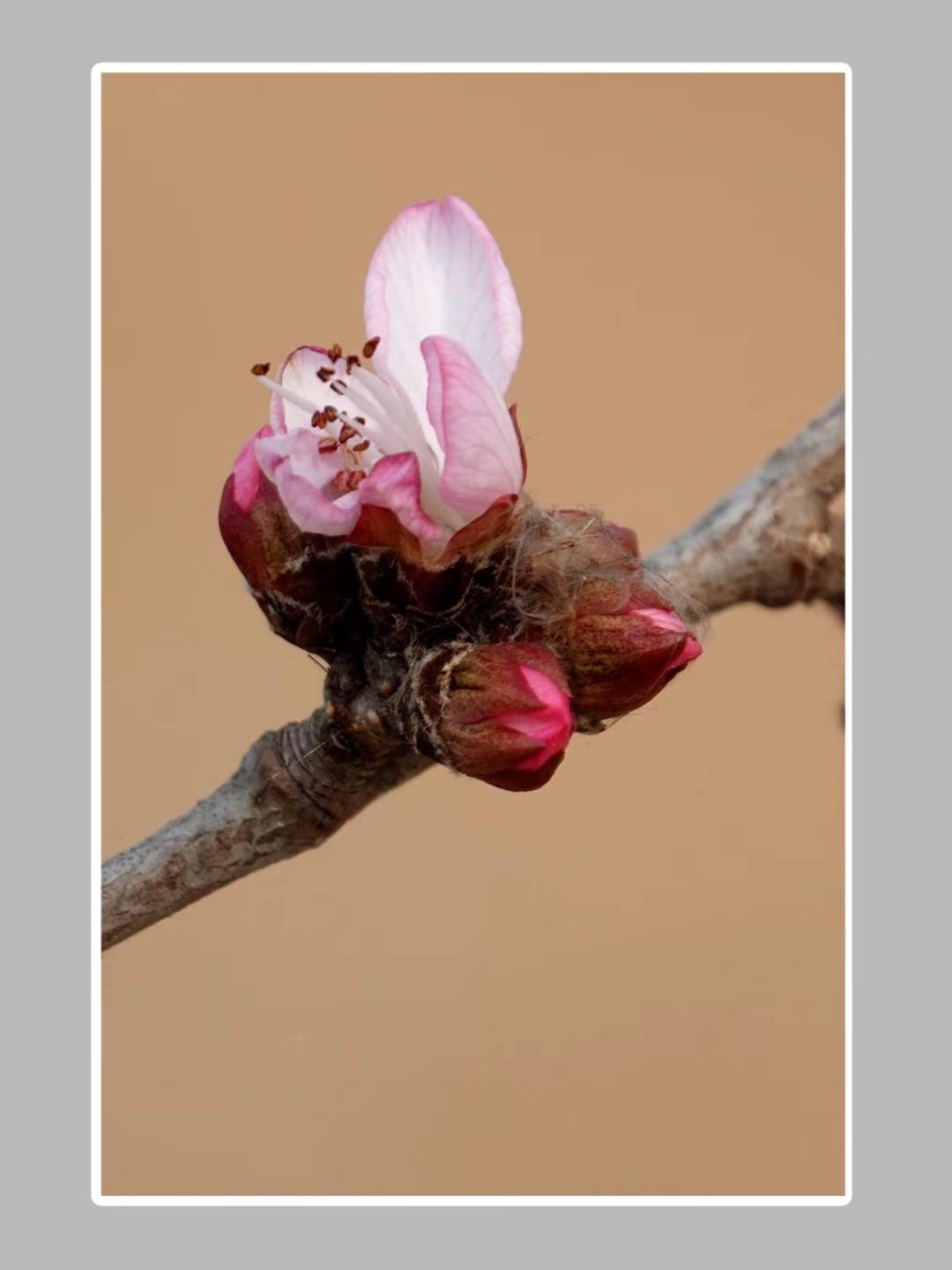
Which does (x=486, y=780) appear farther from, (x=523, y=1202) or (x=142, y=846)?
(x=523, y=1202)

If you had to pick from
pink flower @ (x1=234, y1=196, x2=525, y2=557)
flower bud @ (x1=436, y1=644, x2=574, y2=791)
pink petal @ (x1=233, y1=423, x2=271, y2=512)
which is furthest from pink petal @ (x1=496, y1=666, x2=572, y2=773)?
pink petal @ (x1=233, y1=423, x2=271, y2=512)

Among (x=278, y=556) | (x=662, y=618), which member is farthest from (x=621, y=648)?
(x=278, y=556)

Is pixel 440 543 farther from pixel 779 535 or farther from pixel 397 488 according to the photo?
pixel 779 535

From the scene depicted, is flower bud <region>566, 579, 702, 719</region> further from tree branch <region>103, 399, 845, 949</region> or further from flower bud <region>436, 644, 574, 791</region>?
tree branch <region>103, 399, 845, 949</region>

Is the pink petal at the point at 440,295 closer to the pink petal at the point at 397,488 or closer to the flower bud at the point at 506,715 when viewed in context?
the pink petal at the point at 397,488

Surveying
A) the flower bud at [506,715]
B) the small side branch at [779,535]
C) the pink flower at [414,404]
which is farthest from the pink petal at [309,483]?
the small side branch at [779,535]

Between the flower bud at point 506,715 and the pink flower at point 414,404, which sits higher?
the pink flower at point 414,404

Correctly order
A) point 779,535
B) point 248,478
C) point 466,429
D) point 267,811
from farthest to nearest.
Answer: point 779,535
point 267,811
point 248,478
point 466,429

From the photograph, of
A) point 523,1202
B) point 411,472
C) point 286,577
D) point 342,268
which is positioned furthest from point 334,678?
point 342,268
